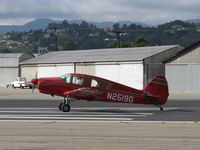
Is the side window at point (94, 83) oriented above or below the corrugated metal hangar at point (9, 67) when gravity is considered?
above

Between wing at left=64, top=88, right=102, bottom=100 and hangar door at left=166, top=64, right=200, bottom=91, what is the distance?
29.0m

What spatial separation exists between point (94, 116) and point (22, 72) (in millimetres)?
48255

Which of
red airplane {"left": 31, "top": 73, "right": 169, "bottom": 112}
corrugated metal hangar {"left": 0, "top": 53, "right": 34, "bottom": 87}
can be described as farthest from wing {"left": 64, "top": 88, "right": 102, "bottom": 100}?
corrugated metal hangar {"left": 0, "top": 53, "right": 34, "bottom": 87}

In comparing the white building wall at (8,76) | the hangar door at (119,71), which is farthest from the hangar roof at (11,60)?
the hangar door at (119,71)

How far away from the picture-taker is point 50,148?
11906mm

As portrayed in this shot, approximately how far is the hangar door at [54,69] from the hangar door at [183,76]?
46.9 ft

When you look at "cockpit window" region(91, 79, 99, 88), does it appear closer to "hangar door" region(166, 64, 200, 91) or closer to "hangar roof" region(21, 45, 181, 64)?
"hangar door" region(166, 64, 200, 91)

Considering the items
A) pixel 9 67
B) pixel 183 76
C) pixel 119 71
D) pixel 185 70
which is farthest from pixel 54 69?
pixel 185 70

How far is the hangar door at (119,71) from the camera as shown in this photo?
2176 inches

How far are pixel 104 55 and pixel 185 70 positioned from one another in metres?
13.5

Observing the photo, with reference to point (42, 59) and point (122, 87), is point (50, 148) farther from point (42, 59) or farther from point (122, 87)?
point (42, 59)

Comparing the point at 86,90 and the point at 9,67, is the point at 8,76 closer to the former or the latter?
the point at 9,67

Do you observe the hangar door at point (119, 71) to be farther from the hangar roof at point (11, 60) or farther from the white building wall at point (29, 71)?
the hangar roof at point (11, 60)

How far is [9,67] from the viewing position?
233 feet
